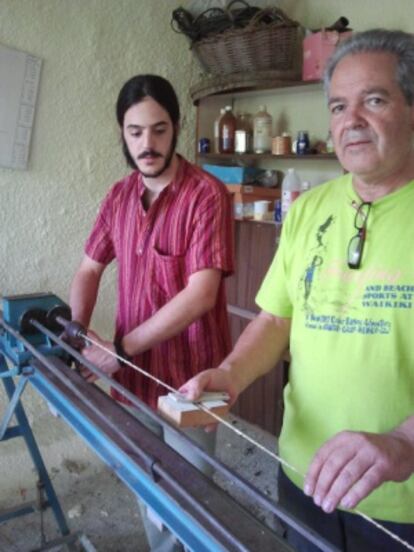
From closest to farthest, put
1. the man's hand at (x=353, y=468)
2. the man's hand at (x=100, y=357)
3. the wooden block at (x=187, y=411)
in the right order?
the man's hand at (x=353, y=468), the wooden block at (x=187, y=411), the man's hand at (x=100, y=357)

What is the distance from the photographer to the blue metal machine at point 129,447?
668 mm

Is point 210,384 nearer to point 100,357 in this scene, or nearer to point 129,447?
point 129,447

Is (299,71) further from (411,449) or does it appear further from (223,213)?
(411,449)

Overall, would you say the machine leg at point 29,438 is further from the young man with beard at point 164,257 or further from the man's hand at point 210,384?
the man's hand at point 210,384

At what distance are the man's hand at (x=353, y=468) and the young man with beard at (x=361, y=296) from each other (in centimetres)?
6

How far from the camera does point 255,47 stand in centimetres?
223

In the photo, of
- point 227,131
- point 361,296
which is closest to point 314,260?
point 361,296

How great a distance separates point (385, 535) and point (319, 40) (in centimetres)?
188

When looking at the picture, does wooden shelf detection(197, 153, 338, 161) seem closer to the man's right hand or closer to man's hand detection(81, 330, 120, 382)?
man's hand detection(81, 330, 120, 382)

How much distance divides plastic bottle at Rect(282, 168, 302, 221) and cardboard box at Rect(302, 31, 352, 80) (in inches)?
16.8

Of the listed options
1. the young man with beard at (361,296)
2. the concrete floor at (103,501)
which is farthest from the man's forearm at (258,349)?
the concrete floor at (103,501)

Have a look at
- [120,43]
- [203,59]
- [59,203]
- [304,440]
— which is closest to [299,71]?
[203,59]

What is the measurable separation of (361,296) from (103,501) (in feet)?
5.47

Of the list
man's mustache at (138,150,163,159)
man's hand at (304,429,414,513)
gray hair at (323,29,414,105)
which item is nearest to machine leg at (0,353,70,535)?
man's mustache at (138,150,163,159)
